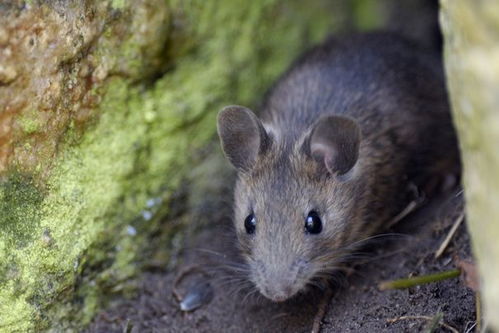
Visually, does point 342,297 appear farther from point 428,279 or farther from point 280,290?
point 428,279

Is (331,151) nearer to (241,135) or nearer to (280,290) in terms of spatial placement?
(241,135)

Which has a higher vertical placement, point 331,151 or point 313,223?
point 331,151

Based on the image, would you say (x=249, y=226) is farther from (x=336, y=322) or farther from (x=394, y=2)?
(x=394, y=2)

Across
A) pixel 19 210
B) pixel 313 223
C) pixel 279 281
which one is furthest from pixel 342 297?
pixel 19 210

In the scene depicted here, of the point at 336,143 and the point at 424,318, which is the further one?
the point at 336,143

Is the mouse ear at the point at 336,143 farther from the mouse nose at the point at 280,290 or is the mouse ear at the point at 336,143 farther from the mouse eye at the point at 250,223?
the mouse nose at the point at 280,290

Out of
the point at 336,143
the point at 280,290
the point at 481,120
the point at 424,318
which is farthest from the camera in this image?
the point at 336,143

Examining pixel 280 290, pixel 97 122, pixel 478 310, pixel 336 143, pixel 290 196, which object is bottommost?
pixel 478 310

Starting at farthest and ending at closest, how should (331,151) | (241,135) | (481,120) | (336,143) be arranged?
1. (241,135)
2. (331,151)
3. (336,143)
4. (481,120)
